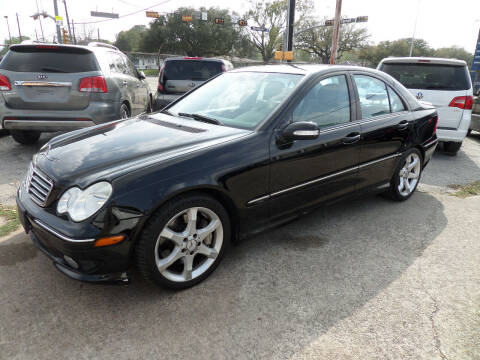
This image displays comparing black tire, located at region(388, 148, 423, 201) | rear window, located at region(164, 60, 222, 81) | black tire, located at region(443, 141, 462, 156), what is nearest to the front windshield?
black tire, located at region(388, 148, 423, 201)

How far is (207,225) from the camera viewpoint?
263 centimetres

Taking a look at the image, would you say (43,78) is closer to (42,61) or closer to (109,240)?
(42,61)

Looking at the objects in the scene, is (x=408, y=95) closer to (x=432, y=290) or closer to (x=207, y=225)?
(x=432, y=290)

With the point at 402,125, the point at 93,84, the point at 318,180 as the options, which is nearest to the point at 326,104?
the point at 318,180

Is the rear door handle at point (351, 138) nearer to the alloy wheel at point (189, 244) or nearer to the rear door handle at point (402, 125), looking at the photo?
the rear door handle at point (402, 125)

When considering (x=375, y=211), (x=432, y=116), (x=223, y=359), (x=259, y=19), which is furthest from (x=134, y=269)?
(x=259, y=19)

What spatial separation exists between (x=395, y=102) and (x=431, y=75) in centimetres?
319

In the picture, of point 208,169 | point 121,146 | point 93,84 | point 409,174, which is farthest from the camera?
point 93,84

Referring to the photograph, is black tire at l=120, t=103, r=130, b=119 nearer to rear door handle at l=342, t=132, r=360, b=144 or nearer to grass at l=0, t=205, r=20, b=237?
grass at l=0, t=205, r=20, b=237

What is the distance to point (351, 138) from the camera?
11.0ft

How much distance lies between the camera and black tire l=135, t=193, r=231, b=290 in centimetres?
226

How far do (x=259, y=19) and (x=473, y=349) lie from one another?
2340 inches

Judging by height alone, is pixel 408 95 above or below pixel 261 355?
above

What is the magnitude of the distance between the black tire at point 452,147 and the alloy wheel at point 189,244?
615 cm
